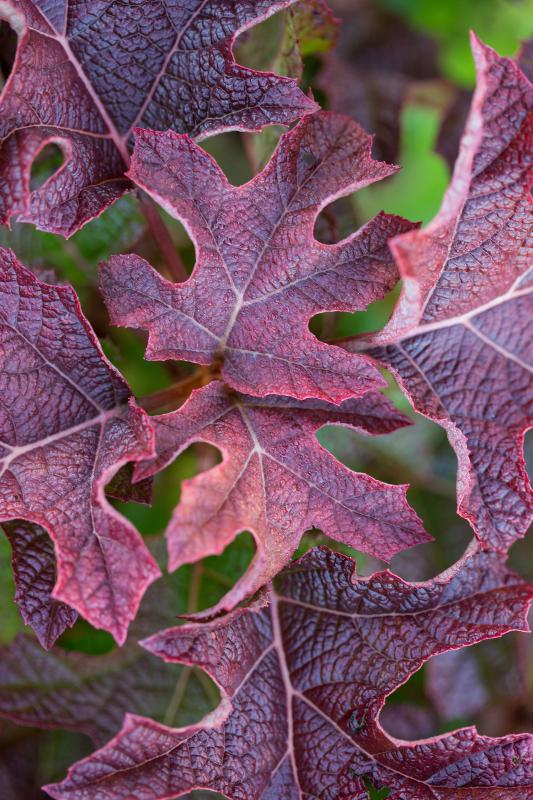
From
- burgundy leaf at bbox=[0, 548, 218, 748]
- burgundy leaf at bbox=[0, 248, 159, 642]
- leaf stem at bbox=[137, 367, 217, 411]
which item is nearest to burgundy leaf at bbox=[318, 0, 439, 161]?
leaf stem at bbox=[137, 367, 217, 411]

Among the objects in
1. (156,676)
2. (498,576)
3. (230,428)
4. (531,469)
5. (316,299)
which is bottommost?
(156,676)

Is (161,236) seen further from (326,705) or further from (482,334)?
(326,705)

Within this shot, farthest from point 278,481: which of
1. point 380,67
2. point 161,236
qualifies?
point 380,67

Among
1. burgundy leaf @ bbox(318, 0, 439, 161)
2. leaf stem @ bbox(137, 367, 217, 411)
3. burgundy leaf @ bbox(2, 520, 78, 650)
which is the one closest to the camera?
burgundy leaf @ bbox(2, 520, 78, 650)

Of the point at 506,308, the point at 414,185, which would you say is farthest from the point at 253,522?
the point at 414,185

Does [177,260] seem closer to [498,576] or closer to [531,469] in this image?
[498,576]

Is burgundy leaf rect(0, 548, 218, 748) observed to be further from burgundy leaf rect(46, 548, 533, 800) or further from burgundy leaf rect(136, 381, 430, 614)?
burgundy leaf rect(136, 381, 430, 614)

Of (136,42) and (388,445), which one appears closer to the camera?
(136,42)

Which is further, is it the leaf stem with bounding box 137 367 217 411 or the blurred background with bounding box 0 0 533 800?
the blurred background with bounding box 0 0 533 800
